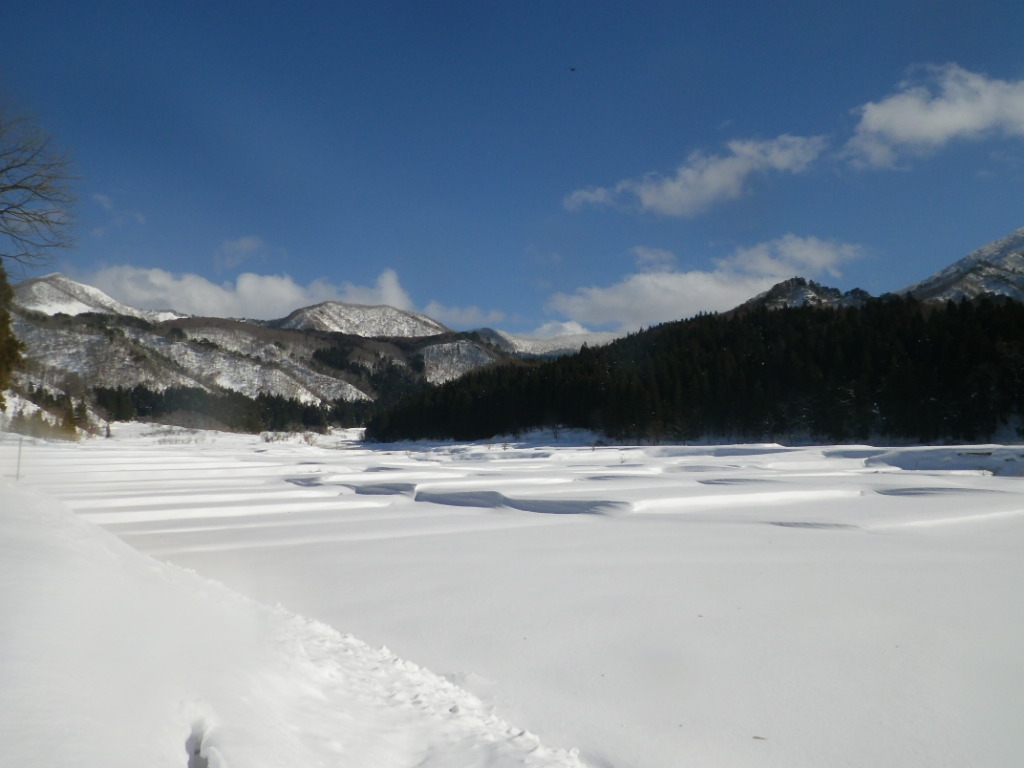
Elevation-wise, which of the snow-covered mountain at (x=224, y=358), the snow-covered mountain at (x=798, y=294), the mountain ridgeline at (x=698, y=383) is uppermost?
the snow-covered mountain at (x=798, y=294)

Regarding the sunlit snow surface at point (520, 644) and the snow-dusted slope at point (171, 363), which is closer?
the sunlit snow surface at point (520, 644)

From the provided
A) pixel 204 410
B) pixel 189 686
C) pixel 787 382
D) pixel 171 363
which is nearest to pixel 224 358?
pixel 171 363

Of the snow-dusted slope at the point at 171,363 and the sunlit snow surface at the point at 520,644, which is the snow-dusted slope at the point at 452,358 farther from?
the sunlit snow surface at the point at 520,644

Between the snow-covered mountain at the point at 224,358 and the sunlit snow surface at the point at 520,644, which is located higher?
the snow-covered mountain at the point at 224,358

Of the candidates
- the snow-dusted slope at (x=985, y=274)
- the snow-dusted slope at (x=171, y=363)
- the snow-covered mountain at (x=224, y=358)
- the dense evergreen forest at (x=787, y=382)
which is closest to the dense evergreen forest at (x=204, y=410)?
the snow-covered mountain at (x=224, y=358)

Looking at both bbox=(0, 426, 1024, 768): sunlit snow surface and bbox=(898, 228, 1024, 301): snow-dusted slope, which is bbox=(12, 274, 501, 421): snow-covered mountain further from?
bbox=(898, 228, 1024, 301): snow-dusted slope

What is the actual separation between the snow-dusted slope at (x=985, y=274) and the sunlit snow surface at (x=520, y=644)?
551ft

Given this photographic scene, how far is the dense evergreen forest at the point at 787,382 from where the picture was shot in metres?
35.5

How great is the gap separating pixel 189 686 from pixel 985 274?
215 metres

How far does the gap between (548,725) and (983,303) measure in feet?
163

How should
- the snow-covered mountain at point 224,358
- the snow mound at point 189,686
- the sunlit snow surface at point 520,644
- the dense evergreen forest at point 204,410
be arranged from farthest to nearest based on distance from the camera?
1. the snow-covered mountain at point 224,358
2. the dense evergreen forest at point 204,410
3. the sunlit snow surface at point 520,644
4. the snow mound at point 189,686

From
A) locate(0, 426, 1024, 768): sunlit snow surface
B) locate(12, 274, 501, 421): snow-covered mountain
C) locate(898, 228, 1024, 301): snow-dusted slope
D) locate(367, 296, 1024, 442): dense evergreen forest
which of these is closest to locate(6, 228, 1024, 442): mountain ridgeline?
locate(367, 296, 1024, 442): dense evergreen forest

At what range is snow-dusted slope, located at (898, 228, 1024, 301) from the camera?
6038 inches

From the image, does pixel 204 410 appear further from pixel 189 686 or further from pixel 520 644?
pixel 189 686
